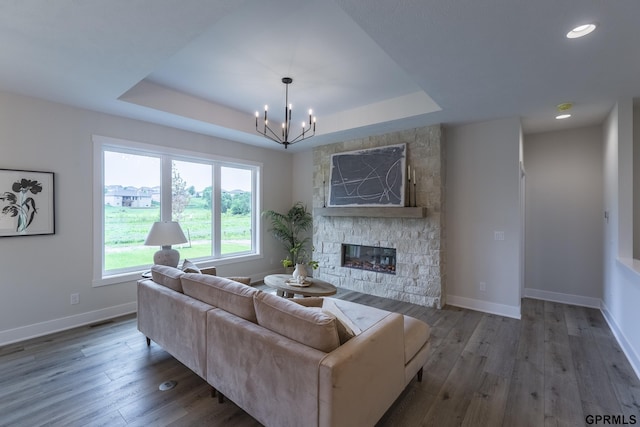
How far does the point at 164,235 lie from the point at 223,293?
1.56m

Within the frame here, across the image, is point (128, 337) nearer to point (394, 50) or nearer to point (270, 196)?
point (270, 196)

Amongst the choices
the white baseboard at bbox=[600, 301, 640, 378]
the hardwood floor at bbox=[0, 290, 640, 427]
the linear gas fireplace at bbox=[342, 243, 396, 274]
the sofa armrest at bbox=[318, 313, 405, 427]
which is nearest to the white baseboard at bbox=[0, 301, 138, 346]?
the hardwood floor at bbox=[0, 290, 640, 427]

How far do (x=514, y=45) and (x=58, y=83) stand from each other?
4.06 meters

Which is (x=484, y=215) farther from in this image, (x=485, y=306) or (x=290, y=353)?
(x=290, y=353)

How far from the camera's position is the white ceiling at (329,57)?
5.94 feet

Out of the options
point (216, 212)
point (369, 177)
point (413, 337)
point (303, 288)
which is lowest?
point (413, 337)

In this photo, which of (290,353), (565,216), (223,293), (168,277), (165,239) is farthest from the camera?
(565,216)

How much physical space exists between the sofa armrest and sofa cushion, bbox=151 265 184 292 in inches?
66.2

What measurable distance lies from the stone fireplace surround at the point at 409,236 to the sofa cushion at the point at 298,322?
3.02m

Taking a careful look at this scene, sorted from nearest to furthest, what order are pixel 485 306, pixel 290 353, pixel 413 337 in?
pixel 290 353, pixel 413 337, pixel 485 306

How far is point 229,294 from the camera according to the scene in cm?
205

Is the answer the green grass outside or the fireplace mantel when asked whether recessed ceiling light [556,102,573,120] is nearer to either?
the fireplace mantel

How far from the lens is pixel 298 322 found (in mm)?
1620

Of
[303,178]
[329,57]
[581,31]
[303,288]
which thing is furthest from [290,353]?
[303,178]
